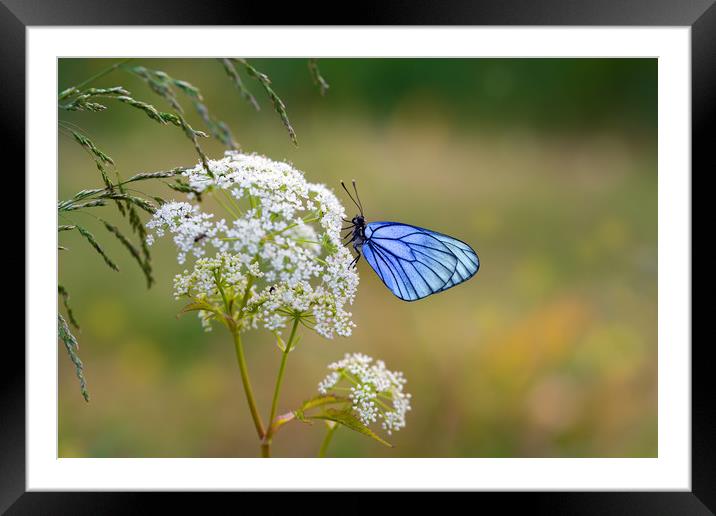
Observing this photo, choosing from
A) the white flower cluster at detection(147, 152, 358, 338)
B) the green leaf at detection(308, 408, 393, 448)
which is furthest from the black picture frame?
the white flower cluster at detection(147, 152, 358, 338)

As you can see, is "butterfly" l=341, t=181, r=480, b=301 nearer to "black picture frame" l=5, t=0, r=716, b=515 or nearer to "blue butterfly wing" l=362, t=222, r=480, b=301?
"blue butterfly wing" l=362, t=222, r=480, b=301
